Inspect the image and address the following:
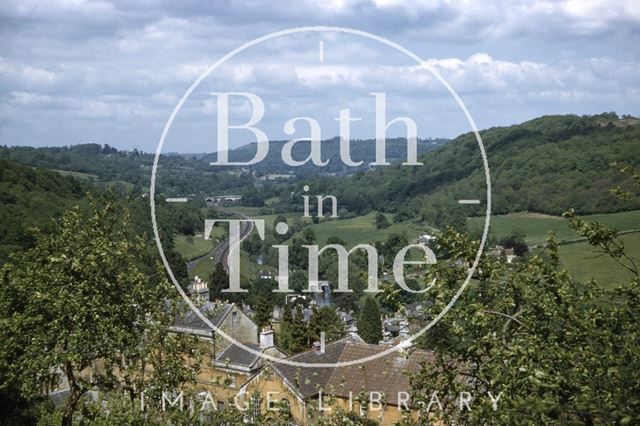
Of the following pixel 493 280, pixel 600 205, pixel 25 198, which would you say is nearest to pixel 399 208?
pixel 600 205

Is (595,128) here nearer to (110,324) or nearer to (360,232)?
(360,232)

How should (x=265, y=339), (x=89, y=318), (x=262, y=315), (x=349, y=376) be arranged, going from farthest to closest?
(x=262, y=315) → (x=265, y=339) → (x=349, y=376) → (x=89, y=318)

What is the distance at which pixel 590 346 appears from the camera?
7.35 m

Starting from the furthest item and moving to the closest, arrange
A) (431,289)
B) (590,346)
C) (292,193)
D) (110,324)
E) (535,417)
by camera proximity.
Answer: (292,193), (110,324), (431,289), (590,346), (535,417)

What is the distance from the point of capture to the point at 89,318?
39.2ft

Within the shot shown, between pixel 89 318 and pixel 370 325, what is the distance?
40168 millimetres

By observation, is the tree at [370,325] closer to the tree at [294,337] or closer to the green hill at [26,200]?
the tree at [294,337]

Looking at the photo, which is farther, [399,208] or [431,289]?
[399,208]

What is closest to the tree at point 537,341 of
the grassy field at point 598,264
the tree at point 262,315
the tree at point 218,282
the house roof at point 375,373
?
the house roof at point 375,373

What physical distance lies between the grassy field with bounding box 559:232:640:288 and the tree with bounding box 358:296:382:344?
14.1 metres

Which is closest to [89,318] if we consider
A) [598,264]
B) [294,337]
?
[294,337]

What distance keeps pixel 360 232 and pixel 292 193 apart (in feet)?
141

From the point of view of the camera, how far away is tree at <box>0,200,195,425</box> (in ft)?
37.9

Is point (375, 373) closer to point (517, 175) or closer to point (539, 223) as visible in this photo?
point (539, 223)
